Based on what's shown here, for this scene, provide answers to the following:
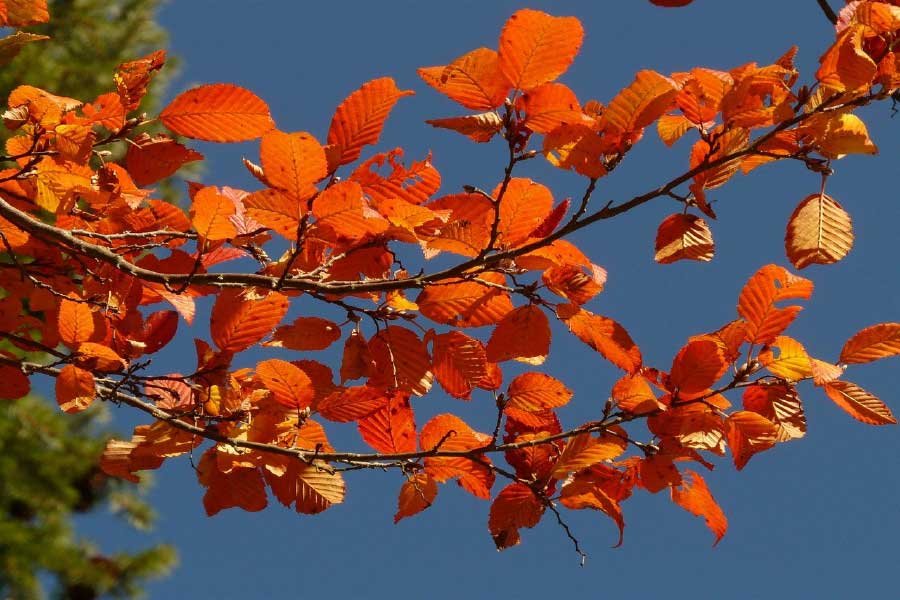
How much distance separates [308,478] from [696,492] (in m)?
0.63

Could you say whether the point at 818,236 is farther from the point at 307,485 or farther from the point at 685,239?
the point at 307,485

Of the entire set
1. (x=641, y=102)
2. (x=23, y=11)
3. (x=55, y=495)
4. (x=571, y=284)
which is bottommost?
(x=55, y=495)

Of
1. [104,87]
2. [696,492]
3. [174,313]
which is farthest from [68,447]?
[696,492]

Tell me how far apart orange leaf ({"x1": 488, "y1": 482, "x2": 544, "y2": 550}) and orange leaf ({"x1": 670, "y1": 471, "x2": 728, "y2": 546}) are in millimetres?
228

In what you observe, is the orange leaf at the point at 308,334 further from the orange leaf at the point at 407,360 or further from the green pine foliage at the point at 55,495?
the green pine foliage at the point at 55,495

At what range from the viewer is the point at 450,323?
4.82 feet

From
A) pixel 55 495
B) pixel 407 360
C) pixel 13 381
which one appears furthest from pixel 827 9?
pixel 55 495

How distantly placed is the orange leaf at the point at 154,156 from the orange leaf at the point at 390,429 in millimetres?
546

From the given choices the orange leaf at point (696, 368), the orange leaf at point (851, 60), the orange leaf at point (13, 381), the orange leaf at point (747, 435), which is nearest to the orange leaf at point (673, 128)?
the orange leaf at point (851, 60)

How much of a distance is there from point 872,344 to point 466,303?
0.61 metres

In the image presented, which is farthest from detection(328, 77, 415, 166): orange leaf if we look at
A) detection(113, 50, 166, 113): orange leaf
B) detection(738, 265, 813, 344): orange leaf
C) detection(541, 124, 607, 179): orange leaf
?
detection(738, 265, 813, 344): orange leaf

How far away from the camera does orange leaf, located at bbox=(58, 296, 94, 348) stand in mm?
1420

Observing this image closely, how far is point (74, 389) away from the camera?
1.41 m

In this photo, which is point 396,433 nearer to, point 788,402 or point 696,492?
Answer: point 696,492
